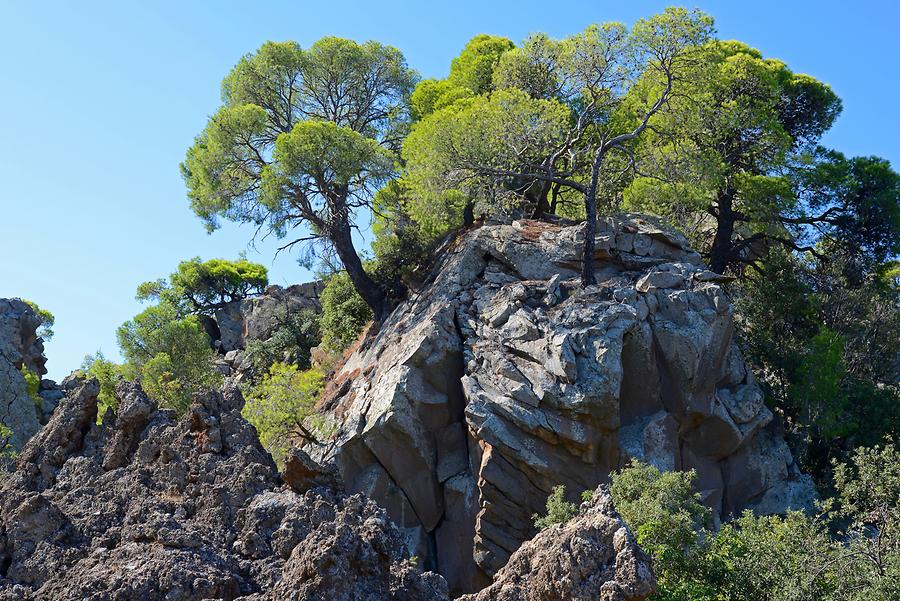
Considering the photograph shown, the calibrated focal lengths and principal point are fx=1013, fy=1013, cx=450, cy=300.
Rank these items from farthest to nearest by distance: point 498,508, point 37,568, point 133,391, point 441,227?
1. point 441,227
2. point 498,508
3. point 133,391
4. point 37,568

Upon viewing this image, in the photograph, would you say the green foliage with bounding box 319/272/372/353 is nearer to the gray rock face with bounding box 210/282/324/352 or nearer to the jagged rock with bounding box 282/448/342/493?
the gray rock face with bounding box 210/282/324/352

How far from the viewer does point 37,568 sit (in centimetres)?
1060

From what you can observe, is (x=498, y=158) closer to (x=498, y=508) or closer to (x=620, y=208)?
(x=620, y=208)

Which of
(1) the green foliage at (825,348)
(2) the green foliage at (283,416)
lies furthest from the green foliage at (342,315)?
(1) the green foliage at (825,348)

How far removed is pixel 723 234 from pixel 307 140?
14.5 meters

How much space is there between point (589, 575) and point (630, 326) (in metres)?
16.6

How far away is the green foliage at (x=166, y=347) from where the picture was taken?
114ft

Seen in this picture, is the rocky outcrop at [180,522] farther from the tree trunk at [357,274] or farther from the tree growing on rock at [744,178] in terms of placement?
the tree growing on rock at [744,178]

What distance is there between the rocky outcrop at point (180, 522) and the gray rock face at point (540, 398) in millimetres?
11652

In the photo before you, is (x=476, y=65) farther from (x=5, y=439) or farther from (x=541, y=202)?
(x=5, y=439)

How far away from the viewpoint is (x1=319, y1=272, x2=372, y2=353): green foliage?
3544 cm

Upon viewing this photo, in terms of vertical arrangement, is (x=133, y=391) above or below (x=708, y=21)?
below

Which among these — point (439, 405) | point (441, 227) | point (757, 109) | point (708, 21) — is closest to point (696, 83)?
point (708, 21)

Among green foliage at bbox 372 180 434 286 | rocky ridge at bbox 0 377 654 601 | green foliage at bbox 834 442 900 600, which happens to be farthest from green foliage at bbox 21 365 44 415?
green foliage at bbox 834 442 900 600
